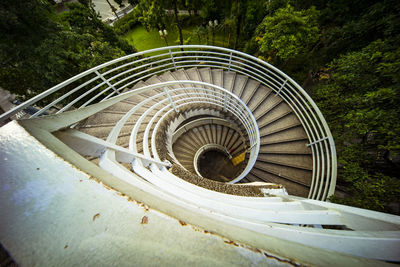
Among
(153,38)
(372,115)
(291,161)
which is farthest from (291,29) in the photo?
(153,38)

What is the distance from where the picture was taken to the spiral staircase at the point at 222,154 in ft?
3.10

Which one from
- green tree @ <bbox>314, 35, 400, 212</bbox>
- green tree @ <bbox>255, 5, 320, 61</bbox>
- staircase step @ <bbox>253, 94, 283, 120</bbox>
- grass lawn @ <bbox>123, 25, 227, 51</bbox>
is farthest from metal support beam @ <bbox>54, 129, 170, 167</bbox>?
grass lawn @ <bbox>123, 25, 227, 51</bbox>

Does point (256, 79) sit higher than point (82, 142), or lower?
higher

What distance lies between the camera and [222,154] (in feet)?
32.8

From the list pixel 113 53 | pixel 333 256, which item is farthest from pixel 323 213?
pixel 113 53

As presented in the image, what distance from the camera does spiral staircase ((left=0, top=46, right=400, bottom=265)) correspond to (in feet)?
3.10

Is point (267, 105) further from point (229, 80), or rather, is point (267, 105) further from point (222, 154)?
point (222, 154)

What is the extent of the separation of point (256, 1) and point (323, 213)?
11.1 meters

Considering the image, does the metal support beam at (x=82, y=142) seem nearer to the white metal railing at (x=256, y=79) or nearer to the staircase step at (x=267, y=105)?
the white metal railing at (x=256, y=79)

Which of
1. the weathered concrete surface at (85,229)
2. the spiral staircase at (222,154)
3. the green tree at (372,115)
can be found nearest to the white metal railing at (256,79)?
the spiral staircase at (222,154)

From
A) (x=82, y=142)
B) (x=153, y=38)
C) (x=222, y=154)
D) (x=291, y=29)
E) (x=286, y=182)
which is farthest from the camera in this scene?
(x=153, y=38)

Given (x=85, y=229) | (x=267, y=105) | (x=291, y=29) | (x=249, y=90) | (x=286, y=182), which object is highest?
(x=291, y=29)

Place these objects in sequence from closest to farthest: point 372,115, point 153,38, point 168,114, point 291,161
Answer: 1. point 372,115
2. point 291,161
3. point 168,114
4. point 153,38

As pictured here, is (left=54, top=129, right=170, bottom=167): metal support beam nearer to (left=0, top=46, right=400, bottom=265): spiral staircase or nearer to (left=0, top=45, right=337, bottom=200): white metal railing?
(left=0, top=46, right=400, bottom=265): spiral staircase
